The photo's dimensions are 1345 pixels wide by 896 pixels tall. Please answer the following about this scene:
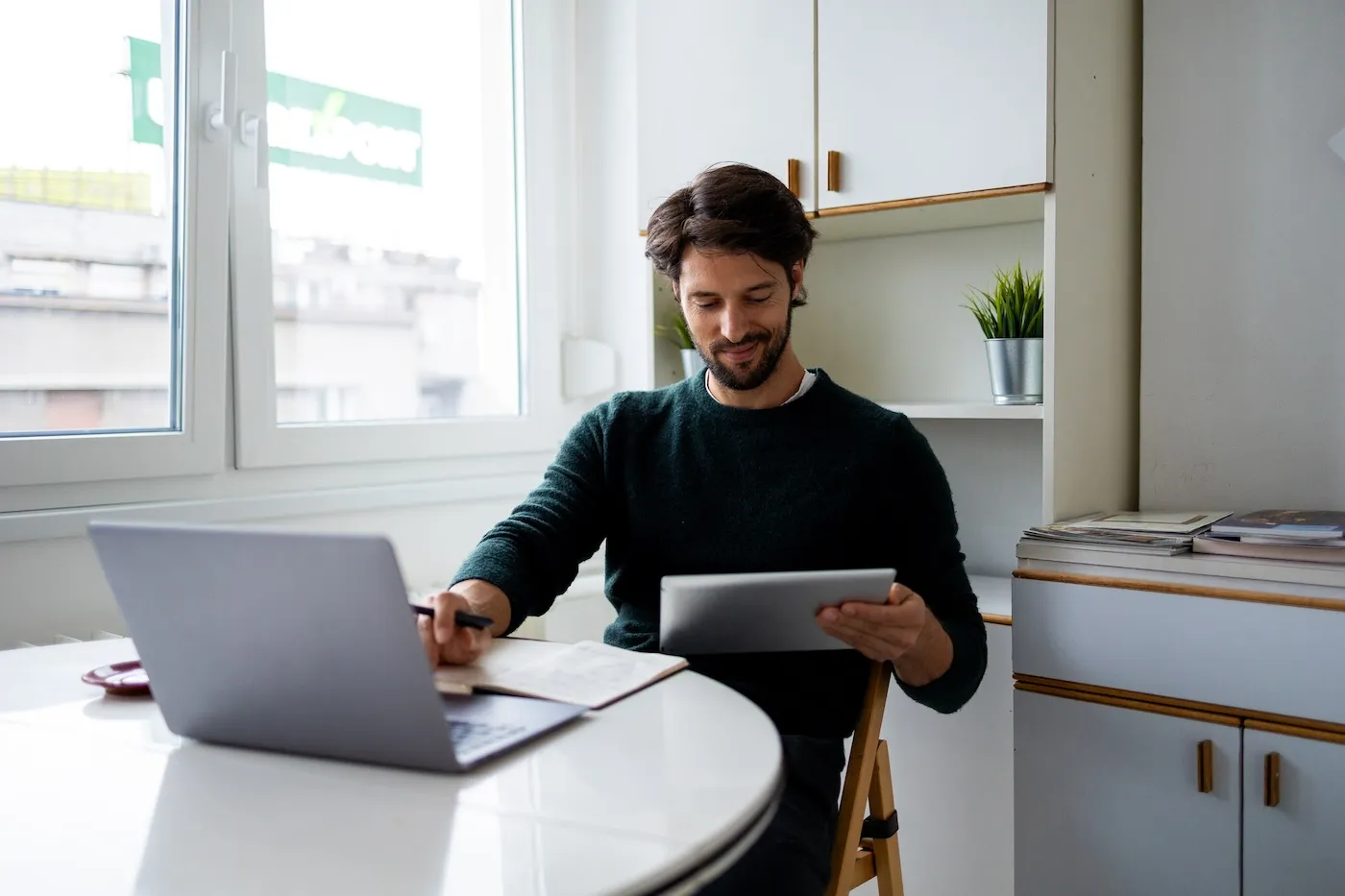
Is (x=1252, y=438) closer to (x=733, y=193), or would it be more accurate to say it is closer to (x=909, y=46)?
(x=909, y=46)

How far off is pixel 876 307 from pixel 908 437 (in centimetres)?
93

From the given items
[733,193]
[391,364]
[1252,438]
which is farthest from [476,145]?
[1252,438]

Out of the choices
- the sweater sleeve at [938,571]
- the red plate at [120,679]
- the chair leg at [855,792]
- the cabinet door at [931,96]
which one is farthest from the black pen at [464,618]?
the cabinet door at [931,96]

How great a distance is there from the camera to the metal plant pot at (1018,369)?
78.6 inches

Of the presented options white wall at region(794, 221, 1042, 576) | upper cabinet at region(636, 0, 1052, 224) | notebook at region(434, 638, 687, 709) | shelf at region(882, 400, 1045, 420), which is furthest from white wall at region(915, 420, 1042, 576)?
notebook at region(434, 638, 687, 709)

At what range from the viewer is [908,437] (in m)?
1.62

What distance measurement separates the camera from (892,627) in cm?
126

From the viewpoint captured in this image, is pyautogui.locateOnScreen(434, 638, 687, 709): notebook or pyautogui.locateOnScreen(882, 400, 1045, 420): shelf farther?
pyautogui.locateOnScreen(882, 400, 1045, 420): shelf

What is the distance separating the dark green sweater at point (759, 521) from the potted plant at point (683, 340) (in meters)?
0.74

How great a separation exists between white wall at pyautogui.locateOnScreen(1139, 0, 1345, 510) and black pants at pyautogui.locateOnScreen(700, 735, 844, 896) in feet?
3.21

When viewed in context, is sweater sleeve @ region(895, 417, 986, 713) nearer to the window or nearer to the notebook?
the notebook

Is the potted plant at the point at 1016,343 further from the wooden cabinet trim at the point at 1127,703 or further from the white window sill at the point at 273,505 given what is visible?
the white window sill at the point at 273,505

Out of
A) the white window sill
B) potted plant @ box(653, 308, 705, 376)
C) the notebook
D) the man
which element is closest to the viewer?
the notebook

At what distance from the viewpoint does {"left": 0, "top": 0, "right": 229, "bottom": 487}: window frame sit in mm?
1979
